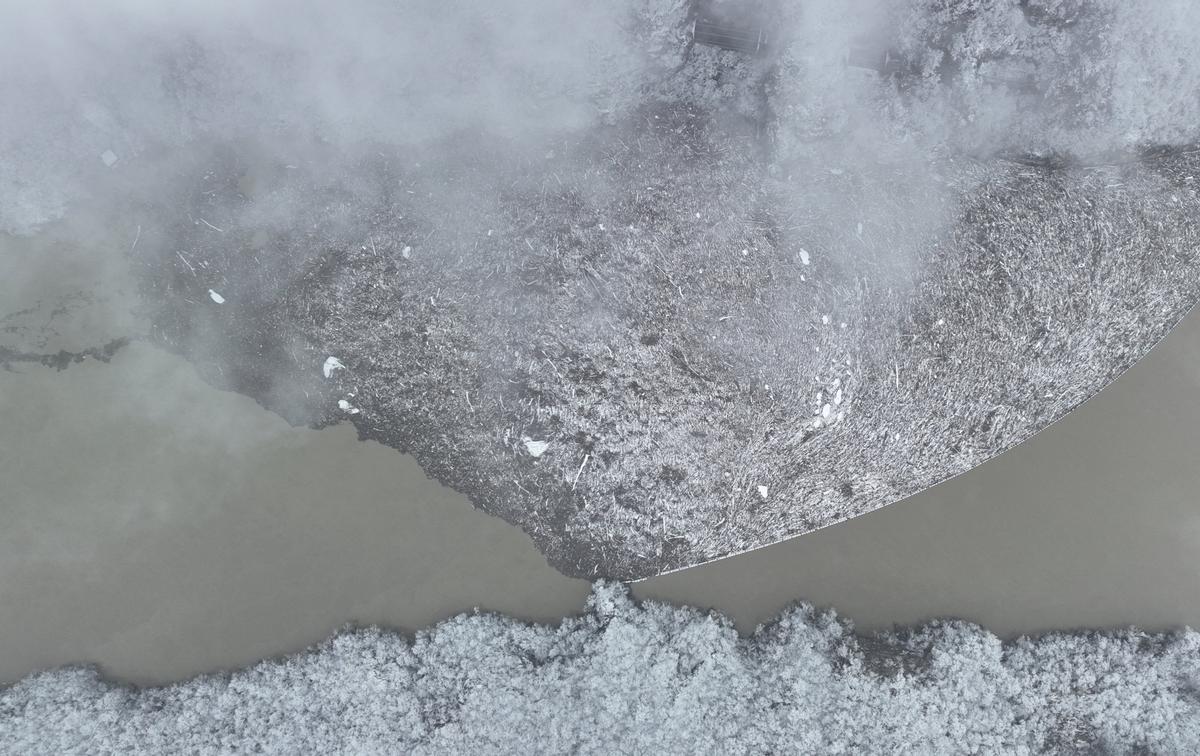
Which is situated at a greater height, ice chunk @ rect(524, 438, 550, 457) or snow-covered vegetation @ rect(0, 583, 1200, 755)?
ice chunk @ rect(524, 438, 550, 457)

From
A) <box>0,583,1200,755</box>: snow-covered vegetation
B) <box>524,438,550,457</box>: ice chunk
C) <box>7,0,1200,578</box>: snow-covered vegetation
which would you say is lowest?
<box>0,583,1200,755</box>: snow-covered vegetation

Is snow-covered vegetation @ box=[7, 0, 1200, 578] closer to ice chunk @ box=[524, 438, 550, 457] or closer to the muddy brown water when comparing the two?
ice chunk @ box=[524, 438, 550, 457]

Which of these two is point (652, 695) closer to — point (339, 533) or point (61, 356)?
point (339, 533)

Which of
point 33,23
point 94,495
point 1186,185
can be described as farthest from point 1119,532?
point 33,23

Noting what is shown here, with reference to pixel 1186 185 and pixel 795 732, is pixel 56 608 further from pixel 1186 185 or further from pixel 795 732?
pixel 1186 185

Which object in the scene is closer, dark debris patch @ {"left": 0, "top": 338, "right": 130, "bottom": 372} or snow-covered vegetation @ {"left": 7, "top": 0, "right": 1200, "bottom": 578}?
snow-covered vegetation @ {"left": 7, "top": 0, "right": 1200, "bottom": 578}

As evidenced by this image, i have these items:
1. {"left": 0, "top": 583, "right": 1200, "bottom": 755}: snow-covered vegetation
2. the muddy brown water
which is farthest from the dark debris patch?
{"left": 0, "top": 583, "right": 1200, "bottom": 755}: snow-covered vegetation
